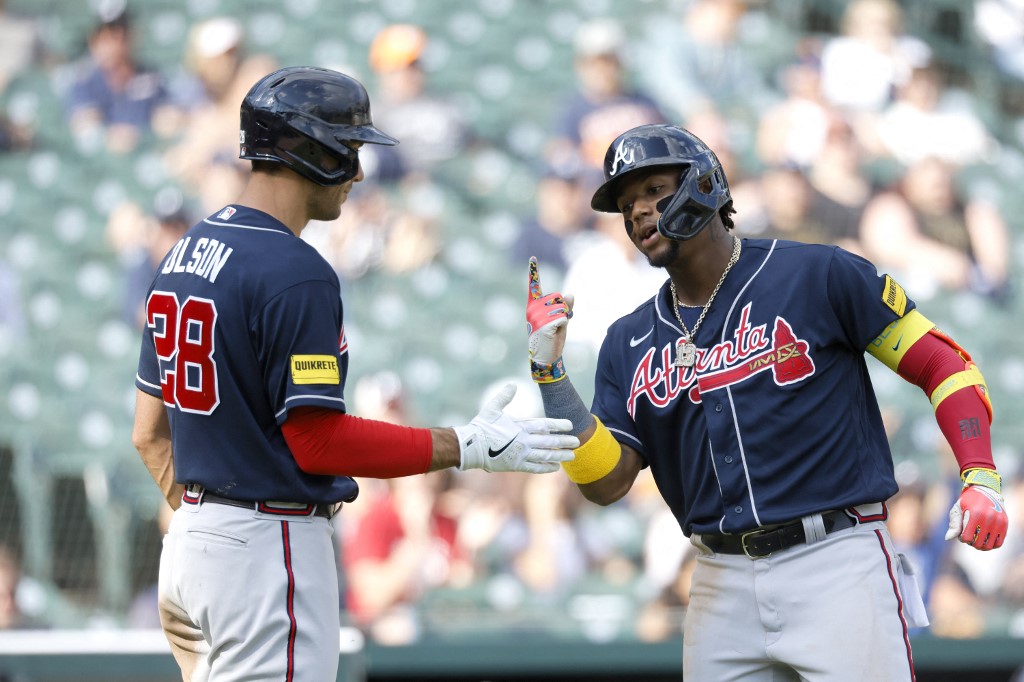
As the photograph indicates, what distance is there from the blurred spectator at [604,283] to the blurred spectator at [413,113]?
1.41 metres

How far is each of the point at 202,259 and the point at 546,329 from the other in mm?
840

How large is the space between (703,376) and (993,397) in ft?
15.8

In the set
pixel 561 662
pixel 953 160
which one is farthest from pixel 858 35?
pixel 561 662

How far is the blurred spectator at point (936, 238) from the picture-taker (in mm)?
7191

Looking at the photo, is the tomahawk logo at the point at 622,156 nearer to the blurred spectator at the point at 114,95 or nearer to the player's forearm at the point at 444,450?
the player's forearm at the point at 444,450

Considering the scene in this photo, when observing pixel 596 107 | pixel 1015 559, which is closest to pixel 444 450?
pixel 1015 559

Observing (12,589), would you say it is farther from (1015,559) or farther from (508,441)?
(1015,559)

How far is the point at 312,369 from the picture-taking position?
2.38m

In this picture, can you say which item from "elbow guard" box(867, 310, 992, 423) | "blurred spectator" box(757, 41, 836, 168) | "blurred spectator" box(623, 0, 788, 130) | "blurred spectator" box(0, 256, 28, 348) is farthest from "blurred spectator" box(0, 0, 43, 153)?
"elbow guard" box(867, 310, 992, 423)

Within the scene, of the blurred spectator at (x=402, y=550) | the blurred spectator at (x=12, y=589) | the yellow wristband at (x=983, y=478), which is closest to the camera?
the yellow wristband at (x=983, y=478)

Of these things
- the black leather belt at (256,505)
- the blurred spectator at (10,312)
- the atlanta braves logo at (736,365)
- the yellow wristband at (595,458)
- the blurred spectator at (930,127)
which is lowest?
the black leather belt at (256,505)

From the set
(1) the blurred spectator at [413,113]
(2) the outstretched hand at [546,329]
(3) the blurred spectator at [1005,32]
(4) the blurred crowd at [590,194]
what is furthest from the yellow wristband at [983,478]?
(3) the blurred spectator at [1005,32]

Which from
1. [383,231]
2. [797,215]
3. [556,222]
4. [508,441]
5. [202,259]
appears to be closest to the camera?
[202,259]

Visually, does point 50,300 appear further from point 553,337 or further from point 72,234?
point 553,337
